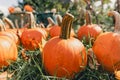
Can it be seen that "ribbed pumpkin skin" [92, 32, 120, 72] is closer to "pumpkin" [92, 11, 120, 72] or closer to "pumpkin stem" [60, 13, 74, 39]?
"pumpkin" [92, 11, 120, 72]

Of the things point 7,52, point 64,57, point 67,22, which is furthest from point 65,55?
point 7,52

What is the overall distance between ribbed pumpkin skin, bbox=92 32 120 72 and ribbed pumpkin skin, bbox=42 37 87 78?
3.4 inches

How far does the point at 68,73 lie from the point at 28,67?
0.23m

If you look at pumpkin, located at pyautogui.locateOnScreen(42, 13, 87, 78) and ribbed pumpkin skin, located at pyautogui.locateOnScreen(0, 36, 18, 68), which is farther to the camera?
ribbed pumpkin skin, located at pyautogui.locateOnScreen(0, 36, 18, 68)

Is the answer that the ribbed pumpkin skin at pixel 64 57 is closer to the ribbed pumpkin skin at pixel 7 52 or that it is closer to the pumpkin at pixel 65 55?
the pumpkin at pixel 65 55

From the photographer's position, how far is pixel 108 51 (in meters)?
1.77

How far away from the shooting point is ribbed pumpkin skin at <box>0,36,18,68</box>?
229 cm

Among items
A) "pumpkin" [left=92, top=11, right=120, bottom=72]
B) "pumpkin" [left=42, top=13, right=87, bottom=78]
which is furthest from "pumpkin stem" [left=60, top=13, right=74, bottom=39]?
"pumpkin" [left=92, top=11, right=120, bottom=72]

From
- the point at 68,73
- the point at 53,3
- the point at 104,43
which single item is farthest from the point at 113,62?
the point at 53,3

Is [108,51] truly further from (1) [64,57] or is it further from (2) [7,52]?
(2) [7,52]

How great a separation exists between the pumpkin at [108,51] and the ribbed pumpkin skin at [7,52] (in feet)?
2.25

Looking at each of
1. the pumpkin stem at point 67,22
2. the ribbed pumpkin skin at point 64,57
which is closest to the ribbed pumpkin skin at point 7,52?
the ribbed pumpkin skin at point 64,57

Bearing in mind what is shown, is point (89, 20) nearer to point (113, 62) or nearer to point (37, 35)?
point (37, 35)

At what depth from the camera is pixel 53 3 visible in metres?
16.7
